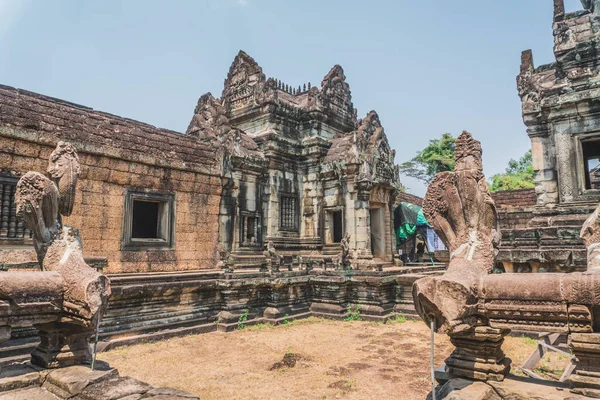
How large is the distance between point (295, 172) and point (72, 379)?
11.8 metres

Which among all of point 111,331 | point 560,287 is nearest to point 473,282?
point 560,287

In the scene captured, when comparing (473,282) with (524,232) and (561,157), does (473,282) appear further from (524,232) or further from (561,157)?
(561,157)

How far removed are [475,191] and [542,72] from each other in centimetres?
861

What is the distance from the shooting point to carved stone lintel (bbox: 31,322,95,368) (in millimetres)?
3688

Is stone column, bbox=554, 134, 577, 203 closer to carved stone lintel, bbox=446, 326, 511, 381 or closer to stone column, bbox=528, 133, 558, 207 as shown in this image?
stone column, bbox=528, 133, 558, 207

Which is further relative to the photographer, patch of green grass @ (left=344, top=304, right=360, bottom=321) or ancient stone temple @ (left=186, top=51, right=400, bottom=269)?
ancient stone temple @ (left=186, top=51, right=400, bottom=269)

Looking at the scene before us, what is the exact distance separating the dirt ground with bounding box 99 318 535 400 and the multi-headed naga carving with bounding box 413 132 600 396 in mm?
1994

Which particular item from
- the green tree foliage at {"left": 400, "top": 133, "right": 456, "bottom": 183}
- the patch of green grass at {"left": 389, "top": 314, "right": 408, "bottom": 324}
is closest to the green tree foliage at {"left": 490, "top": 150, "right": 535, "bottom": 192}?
the green tree foliage at {"left": 400, "top": 133, "right": 456, "bottom": 183}

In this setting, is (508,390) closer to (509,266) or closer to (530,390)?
(530,390)

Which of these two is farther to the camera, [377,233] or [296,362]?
[377,233]

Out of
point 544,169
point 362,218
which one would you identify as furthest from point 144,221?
point 544,169

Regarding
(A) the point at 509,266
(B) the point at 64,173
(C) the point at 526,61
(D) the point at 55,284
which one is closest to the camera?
(D) the point at 55,284

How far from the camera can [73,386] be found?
3.29 metres

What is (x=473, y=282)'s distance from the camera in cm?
323
